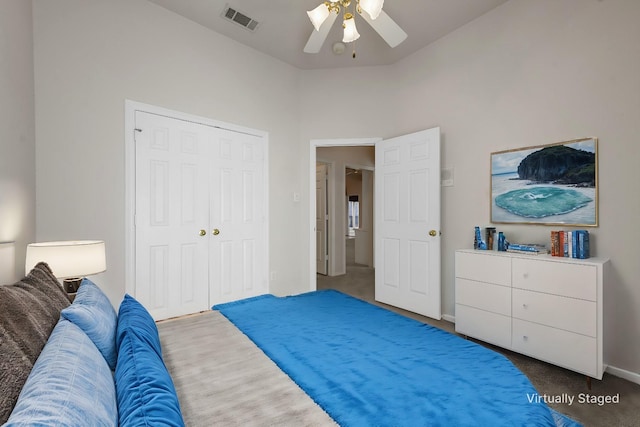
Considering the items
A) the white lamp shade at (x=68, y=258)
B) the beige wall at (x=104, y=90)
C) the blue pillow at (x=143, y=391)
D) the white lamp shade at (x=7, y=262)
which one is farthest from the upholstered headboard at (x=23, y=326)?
the beige wall at (x=104, y=90)

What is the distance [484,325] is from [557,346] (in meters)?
0.52

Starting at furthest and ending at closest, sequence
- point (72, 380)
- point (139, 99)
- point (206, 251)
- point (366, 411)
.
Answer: point (206, 251) < point (139, 99) < point (366, 411) < point (72, 380)

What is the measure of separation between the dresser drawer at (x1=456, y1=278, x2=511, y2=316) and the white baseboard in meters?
0.73

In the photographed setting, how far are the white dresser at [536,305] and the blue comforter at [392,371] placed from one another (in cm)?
73

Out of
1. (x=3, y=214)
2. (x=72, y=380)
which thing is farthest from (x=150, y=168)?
(x=72, y=380)

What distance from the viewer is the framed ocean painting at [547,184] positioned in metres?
2.38

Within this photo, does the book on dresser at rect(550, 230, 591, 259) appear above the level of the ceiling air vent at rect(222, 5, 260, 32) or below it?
below

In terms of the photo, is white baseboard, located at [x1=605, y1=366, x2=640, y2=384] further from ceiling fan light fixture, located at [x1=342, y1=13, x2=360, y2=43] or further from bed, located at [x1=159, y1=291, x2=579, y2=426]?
ceiling fan light fixture, located at [x1=342, y1=13, x2=360, y2=43]

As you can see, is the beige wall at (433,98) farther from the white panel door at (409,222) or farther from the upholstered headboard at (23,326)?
the upholstered headboard at (23,326)

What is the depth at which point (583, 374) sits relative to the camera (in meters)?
2.17

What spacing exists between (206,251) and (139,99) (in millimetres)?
1571

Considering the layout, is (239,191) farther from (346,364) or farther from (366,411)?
(366,411)

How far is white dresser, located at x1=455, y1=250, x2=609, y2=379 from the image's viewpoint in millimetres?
2064

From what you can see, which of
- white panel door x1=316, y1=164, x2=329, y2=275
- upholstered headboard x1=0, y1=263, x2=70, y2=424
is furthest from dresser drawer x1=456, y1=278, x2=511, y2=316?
white panel door x1=316, y1=164, x2=329, y2=275
